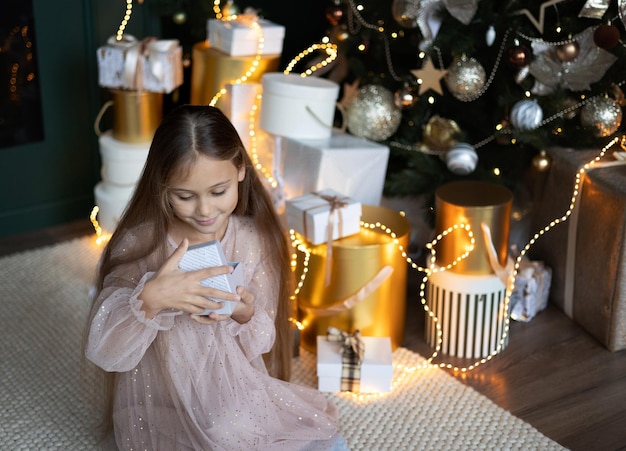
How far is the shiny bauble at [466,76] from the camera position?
220 cm

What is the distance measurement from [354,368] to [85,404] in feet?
1.88

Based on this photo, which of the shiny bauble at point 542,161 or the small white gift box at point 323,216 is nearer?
the small white gift box at point 323,216

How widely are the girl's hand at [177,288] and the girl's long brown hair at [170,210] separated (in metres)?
0.15

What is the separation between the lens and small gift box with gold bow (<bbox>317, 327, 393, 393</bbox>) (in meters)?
Result: 1.92

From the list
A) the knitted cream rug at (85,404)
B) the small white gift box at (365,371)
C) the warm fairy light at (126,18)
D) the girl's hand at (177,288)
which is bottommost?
the knitted cream rug at (85,404)

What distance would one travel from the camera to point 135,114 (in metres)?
2.51

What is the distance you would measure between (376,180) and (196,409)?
890 millimetres

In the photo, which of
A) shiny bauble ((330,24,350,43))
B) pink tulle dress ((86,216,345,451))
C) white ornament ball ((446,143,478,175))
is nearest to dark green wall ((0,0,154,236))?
shiny bauble ((330,24,350,43))

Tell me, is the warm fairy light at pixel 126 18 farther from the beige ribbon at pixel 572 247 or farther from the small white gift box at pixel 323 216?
the beige ribbon at pixel 572 247

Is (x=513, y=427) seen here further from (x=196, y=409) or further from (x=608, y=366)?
(x=196, y=409)

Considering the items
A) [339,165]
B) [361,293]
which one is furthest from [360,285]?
[339,165]

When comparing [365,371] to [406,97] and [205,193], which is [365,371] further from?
[406,97]

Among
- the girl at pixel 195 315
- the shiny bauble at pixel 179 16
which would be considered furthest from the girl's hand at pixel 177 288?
the shiny bauble at pixel 179 16

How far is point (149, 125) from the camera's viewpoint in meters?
2.53
